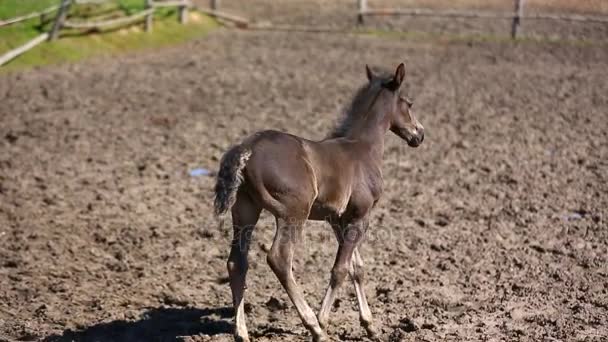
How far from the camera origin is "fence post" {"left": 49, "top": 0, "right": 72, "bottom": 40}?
1487cm

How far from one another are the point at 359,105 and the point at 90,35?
37.6 feet

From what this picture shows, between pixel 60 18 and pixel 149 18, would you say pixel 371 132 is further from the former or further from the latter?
pixel 149 18

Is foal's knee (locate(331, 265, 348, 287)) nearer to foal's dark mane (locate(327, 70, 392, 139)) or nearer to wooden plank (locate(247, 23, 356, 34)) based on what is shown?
foal's dark mane (locate(327, 70, 392, 139))

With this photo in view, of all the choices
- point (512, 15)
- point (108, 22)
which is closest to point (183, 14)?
point (108, 22)

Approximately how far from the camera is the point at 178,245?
706cm

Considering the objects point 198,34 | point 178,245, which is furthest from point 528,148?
point 198,34

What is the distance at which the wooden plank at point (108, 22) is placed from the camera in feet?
51.3

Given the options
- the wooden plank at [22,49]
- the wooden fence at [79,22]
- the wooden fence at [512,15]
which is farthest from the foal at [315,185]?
the wooden fence at [512,15]

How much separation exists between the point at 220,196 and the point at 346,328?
1.34m

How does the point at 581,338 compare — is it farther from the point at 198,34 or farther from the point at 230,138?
the point at 198,34

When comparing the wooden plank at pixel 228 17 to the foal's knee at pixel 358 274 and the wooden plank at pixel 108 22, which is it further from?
the foal's knee at pixel 358 274

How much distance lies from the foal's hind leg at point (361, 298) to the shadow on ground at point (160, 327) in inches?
31.6

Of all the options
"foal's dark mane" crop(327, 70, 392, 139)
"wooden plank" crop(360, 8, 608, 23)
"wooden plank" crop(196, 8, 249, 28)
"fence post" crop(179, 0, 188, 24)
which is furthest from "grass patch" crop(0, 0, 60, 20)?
"foal's dark mane" crop(327, 70, 392, 139)

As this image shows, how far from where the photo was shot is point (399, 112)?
5742 mm
